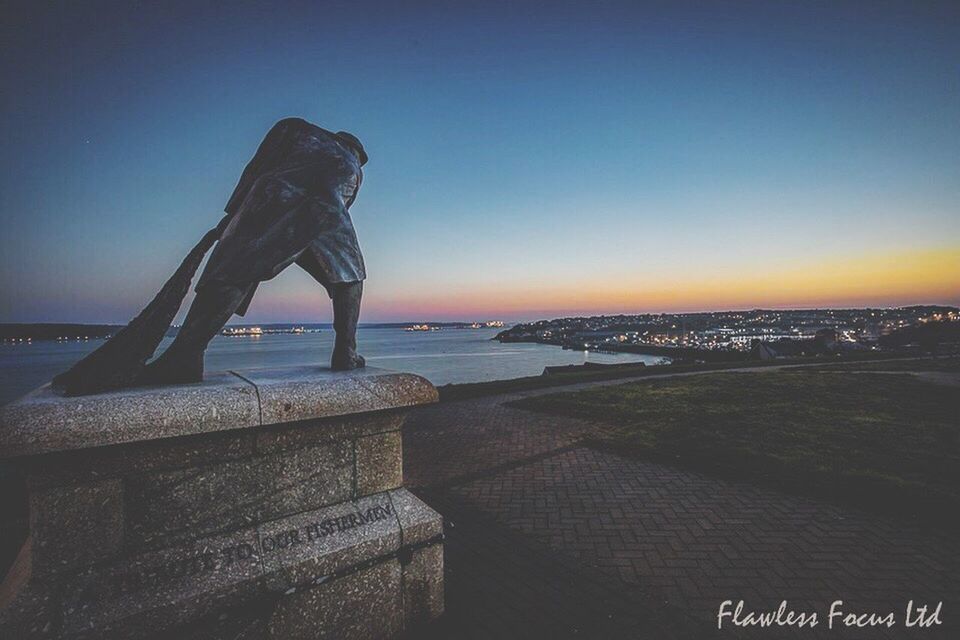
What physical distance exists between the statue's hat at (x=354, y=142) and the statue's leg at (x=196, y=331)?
1.47 meters

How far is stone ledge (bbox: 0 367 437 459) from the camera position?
69.3 inches

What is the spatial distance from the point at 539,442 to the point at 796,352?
32215mm

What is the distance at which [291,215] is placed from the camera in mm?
2775

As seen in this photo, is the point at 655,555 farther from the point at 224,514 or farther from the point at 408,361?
the point at 408,361

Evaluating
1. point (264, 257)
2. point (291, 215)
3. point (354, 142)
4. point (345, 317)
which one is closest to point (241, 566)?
point (345, 317)

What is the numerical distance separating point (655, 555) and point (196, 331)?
12.9 feet

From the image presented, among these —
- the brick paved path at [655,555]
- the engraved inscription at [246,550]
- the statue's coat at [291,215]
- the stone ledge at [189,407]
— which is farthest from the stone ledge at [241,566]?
the statue's coat at [291,215]

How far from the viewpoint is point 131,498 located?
203 cm

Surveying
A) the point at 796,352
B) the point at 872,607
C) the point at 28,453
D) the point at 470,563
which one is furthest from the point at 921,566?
the point at 796,352

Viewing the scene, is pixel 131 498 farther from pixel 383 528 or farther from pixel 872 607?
pixel 872 607

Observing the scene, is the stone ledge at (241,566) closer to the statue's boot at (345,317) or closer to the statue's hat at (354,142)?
the statue's boot at (345,317)

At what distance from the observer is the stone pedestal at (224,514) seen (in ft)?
6.03

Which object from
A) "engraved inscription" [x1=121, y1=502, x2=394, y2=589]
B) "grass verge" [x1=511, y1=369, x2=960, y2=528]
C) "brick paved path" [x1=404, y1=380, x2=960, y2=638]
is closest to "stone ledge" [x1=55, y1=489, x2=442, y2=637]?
"engraved inscription" [x1=121, y1=502, x2=394, y2=589]

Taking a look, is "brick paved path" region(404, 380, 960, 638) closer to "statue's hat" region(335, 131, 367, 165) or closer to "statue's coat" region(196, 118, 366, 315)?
"statue's coat" region(196, 118, 366, 315)
